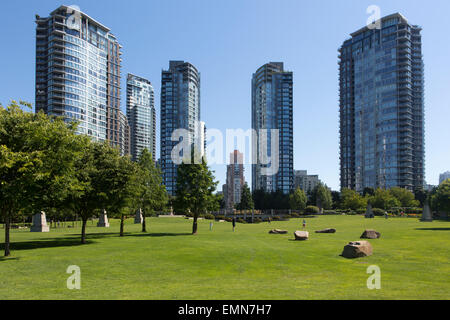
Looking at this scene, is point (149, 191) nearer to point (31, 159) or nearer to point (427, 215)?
point (31, 159)

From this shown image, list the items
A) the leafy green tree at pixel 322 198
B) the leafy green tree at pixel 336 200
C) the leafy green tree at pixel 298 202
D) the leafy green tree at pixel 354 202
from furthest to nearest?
the leafy green tree at pixel 336 200, the leafy green tree at pixel 322 198, the leafy green tree at pixel 298 202, the leafy green tree at pixel 354 202

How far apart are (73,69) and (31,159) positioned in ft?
509

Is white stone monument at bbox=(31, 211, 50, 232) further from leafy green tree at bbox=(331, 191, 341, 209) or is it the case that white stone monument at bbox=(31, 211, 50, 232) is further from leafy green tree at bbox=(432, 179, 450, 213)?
leafy green tree at bbox=(331, 191, 341, 209)

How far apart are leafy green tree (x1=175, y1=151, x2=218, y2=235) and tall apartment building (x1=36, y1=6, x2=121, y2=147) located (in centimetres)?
11261

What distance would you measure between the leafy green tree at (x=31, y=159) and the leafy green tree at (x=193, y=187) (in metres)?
19.4

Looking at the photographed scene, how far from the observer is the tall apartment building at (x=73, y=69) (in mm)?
157625

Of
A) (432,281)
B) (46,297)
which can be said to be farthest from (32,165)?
(432,281)

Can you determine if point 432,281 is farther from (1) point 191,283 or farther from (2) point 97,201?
(2) point 97,201

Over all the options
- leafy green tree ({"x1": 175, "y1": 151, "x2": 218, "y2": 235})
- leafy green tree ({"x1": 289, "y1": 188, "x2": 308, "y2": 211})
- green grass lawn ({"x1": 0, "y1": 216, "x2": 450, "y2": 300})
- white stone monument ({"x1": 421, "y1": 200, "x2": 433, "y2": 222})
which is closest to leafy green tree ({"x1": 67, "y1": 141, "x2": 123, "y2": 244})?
green grass lawn ({"x1": 0, "y1": 216, "x2": 450, "y2": 300})

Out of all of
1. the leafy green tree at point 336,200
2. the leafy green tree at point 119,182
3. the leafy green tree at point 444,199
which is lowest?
the leafy green tree at point 336,200

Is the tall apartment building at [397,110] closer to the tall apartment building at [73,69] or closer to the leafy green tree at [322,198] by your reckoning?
the leafy green tree at [322,198]

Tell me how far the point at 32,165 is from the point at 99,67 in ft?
555

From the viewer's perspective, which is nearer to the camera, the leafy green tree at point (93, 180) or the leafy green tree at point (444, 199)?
the leafy green tree at point (93, 180)

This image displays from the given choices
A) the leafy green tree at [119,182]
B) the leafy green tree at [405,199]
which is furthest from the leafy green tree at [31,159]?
the leafy green tree at [405,199]
